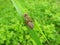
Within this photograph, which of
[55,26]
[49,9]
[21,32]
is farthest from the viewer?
[49,9]

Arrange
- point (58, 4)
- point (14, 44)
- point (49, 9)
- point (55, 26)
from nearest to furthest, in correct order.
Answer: point (14, 44), point (55, 26), point (49, 9), point (58, 4)

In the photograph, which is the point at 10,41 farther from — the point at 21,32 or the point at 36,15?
the point at 36,15

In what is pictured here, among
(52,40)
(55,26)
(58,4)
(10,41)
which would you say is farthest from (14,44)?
(58,4)

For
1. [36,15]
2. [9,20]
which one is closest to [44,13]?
[36,15]

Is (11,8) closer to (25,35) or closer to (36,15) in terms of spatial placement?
(36,15)

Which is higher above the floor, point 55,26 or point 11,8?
point 11,8

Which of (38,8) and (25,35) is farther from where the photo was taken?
(38,8)
